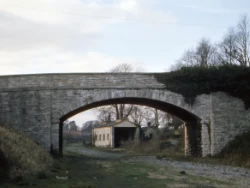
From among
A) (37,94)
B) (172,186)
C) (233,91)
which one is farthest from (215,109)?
(172,186)

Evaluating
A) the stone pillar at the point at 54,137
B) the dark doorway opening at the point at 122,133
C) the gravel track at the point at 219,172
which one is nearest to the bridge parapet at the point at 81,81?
the stone pillar at the point at 54,137

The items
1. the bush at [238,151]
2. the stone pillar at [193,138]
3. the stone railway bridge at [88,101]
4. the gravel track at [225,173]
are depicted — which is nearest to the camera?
the gravel track at [225,173]

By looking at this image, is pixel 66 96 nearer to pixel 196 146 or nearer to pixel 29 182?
pixel 196 146

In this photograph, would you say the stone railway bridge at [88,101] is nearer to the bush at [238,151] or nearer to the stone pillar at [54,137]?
the stone pillar at [54,137]

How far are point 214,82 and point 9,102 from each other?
11162 millimetres

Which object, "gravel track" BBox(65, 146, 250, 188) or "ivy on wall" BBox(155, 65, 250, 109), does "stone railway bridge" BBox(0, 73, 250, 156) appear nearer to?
"ivy on wall" BBox(155, 65, 250, 109)

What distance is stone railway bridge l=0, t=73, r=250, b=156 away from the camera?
19.8 m

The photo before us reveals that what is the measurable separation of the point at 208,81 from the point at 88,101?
6.66m

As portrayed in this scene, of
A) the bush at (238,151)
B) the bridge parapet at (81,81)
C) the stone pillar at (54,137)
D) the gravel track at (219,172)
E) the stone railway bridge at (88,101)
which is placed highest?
the bridge parapet at (81,81)

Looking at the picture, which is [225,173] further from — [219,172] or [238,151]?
[238,151]

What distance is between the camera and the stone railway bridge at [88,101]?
1978 cm

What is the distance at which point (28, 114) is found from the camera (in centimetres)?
1975

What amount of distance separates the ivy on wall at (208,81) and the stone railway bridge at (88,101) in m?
0.31

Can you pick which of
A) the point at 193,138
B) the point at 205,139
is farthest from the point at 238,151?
the point at 193,138
